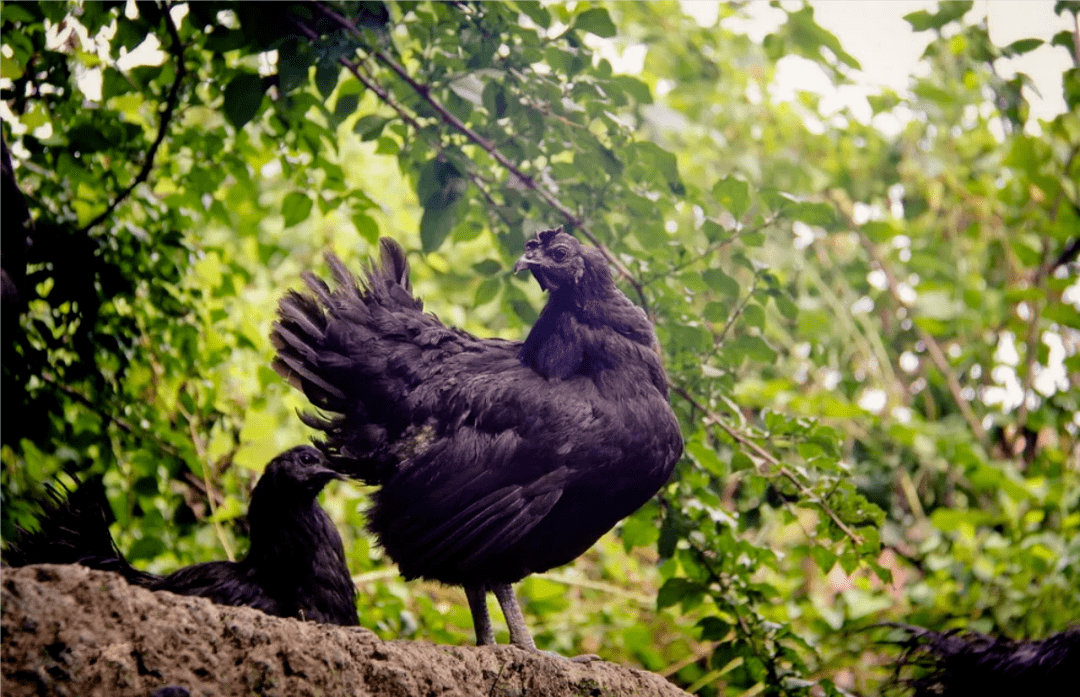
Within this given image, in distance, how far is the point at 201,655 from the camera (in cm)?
197

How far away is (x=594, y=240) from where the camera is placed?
3320 millimetres

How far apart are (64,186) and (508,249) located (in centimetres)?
191

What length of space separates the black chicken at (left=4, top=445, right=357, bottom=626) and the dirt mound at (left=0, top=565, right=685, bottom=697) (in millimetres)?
827

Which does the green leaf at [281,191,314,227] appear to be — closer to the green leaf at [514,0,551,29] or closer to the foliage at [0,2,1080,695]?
the foliage at [0,2,1080,695]

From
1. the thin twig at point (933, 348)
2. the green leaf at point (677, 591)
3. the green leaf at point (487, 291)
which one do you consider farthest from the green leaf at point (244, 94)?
the thin twig at point (933, 348)

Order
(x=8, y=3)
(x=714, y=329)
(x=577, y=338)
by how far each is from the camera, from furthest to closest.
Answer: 1. (x=714, y=329)
2. (x=8, y=3)
3. (x=577, y=338)

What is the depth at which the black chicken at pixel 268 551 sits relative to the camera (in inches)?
114

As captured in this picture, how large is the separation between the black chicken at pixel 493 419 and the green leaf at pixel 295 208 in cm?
98

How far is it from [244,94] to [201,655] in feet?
6.66

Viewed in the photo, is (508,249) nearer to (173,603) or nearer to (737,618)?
(737,618)

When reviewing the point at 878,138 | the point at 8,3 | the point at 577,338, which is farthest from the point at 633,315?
the point at 878,138

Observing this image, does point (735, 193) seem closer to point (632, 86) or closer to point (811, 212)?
point (811, 212)

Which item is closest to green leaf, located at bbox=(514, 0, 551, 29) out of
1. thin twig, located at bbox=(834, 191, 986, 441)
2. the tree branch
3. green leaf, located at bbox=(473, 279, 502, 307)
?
the tree branch

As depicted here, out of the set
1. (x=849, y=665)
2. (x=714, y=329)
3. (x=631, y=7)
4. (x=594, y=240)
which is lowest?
(x=849, y=665)
